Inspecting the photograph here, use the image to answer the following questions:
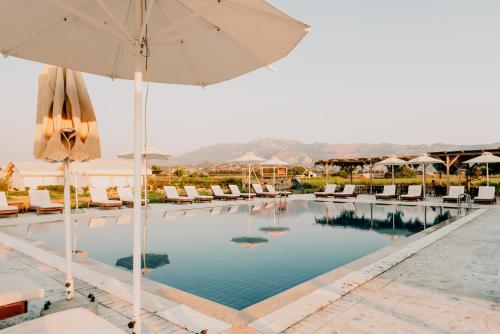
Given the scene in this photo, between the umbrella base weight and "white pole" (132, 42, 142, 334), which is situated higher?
"white pole" (132, 42, 142, 334)

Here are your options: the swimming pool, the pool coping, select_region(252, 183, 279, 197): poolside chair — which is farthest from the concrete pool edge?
select_region(252, 183, 279, 197): poolside chair

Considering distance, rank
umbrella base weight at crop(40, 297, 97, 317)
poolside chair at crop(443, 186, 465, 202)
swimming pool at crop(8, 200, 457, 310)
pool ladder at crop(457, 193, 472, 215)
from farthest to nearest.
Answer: poolside chair at crop(443, 186, 465, 202), pool ladder at crop(457, 193, 472, 215), swimming pool at crop(8, 200, 457, 310), umbrella base weight at crop(40, 297, 97, 317)

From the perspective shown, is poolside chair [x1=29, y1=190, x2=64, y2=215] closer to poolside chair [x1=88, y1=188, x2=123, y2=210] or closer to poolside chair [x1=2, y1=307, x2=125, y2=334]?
poolside chair [x1=88, y1=188, x2=123, y2=210]

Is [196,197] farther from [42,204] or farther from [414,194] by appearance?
[414,194]

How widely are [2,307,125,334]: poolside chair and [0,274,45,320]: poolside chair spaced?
78cm

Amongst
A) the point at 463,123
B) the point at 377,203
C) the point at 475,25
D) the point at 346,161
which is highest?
the point at 475,25

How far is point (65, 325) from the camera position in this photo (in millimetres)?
2090

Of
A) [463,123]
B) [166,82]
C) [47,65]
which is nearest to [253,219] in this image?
[166,82]

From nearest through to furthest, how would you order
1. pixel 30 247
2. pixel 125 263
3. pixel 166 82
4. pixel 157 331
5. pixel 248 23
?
pixel 248 23 < pixel 157 331 < pixel 166 82 < pixel 125 263 < pixel 30 247

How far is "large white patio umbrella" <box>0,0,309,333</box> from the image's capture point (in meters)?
2.24

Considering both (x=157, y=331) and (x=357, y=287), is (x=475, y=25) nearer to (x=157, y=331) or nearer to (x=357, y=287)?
(x=357, y=287)

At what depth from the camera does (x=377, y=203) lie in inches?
665

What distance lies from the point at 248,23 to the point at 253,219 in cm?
962

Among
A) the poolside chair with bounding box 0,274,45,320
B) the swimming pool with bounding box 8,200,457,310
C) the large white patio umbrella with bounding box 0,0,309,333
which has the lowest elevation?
the swimming pool with bounding box 8,200,457,310
